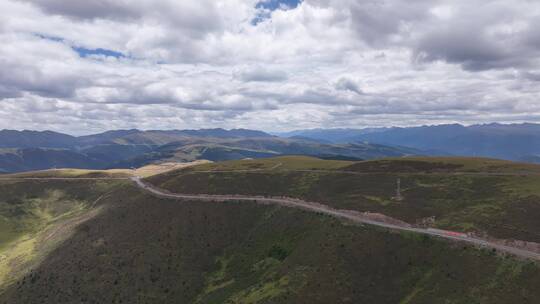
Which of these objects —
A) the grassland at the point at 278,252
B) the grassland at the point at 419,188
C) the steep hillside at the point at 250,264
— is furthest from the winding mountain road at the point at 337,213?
the grassland at the point at 419,188

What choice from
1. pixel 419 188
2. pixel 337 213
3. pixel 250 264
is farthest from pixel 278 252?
pixel 419 188

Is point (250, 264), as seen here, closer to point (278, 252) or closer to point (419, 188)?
point (278, 252)

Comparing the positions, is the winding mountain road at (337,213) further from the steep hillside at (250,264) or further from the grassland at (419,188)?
the grassland at (419,188)

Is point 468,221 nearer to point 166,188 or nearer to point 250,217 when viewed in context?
point 250,217

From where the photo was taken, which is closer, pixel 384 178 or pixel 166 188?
pixel 384 178

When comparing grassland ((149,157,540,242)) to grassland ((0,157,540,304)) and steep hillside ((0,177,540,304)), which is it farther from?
steep hillside ((0,177,540,304))

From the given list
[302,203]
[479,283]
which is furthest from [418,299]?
[302,203]
